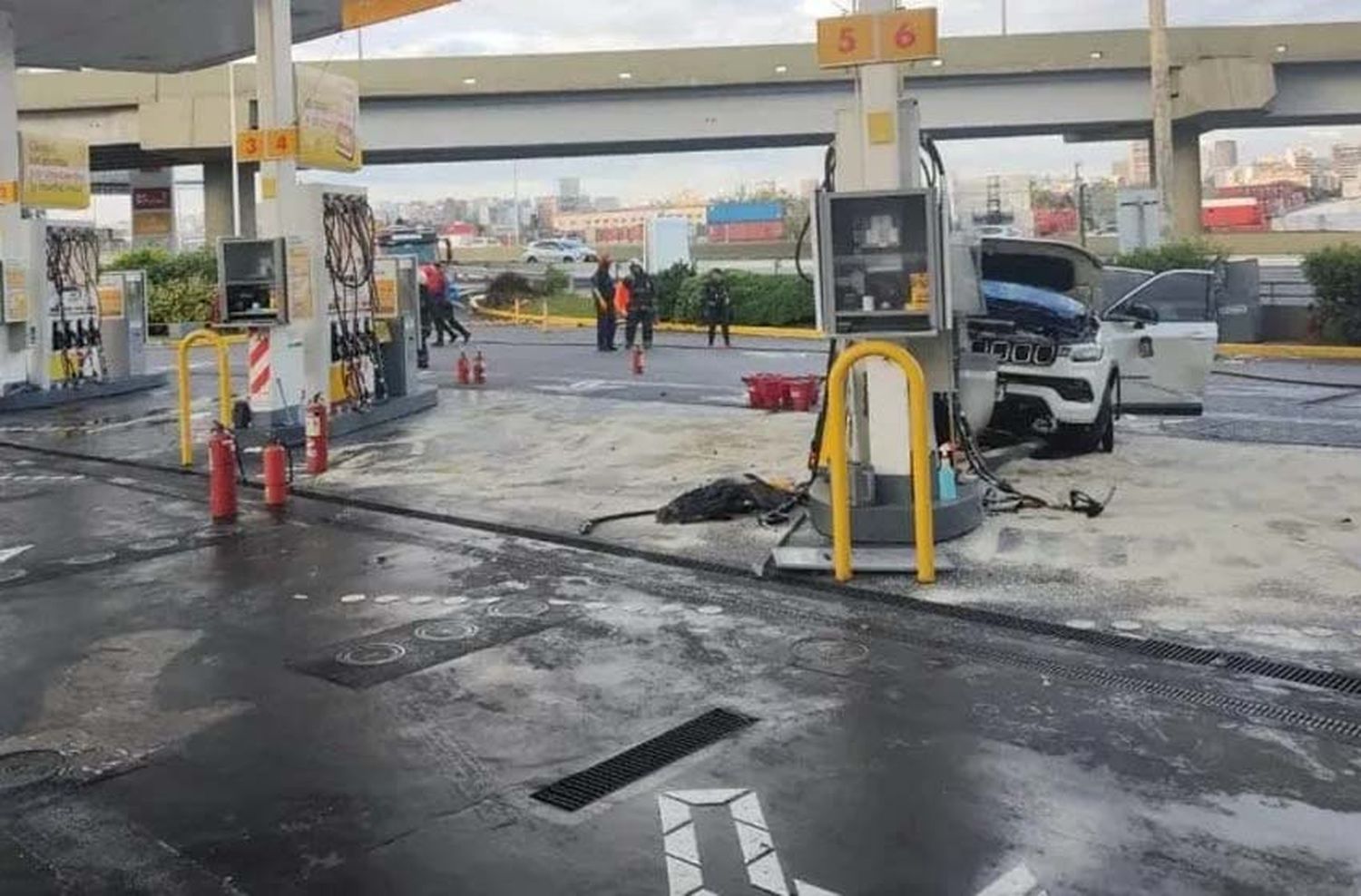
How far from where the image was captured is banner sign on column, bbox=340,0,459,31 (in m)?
14.3

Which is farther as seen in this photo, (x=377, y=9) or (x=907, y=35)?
(x=377, y=9)

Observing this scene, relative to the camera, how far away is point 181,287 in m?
32.6

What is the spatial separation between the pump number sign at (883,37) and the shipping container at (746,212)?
64.0m

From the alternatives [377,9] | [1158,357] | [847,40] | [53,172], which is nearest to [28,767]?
[847,40]

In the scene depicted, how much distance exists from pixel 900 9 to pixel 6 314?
13.4 meters

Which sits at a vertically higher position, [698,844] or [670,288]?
[670,288]

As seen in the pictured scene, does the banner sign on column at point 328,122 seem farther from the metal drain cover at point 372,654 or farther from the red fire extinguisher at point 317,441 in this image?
the metal drain cover at point 372,654

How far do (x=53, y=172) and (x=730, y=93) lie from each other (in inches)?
1065

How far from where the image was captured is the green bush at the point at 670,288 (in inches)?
1171

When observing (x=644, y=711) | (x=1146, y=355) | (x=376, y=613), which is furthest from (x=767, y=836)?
(x=1146, y=355)

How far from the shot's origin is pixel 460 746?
491 centimetres

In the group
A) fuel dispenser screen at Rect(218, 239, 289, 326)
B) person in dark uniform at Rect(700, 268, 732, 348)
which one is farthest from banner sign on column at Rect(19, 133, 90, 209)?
person in dark uniform at Rect(700, 268, 732, 348)

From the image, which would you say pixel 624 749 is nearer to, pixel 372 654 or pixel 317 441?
pixel 372 654

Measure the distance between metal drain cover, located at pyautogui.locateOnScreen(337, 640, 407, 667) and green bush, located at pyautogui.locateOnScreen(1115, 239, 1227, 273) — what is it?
20387mm
